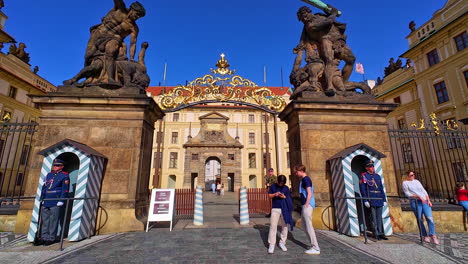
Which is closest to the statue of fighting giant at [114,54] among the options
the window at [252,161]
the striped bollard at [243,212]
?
the striped bollard at [243,212]

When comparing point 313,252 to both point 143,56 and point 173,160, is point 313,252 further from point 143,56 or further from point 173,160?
point 173,160

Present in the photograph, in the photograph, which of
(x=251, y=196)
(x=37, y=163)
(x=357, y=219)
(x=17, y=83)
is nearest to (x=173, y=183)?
(x=17, y=83)

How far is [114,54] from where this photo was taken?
273 inches

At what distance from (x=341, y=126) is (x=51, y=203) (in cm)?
767

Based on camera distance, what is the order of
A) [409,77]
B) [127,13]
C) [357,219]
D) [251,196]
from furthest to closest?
[409,77], [251,196], [127,13], [357,219]

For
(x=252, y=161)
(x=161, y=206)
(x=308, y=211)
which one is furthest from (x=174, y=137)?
(x=308, y=211)

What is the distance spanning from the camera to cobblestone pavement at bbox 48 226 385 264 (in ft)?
12.3

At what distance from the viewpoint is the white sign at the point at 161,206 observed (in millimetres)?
5910

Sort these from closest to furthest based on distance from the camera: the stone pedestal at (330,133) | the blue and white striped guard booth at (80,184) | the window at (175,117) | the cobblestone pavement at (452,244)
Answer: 1. the cobblestone pavement at (452,244)
2. the blue and white striped guard booth at (80,184)
3. the stone pedestal at (330,133)
4. the window at (175,117)

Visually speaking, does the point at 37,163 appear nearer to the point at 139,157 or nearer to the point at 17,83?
the point at 139,157

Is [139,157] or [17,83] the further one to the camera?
[17,83]

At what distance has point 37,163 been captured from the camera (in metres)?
5.97

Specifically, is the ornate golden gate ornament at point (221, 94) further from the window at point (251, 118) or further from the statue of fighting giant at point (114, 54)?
the window at point (251, 118)

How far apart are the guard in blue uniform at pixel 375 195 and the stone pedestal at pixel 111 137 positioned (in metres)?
5.71
